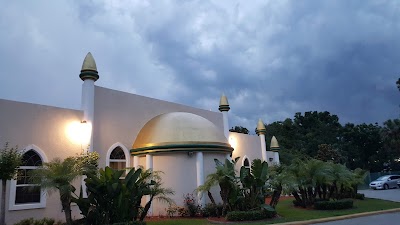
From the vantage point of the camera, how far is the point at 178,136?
52.1 feet

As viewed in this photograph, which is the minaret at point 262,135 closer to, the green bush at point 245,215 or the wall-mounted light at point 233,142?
the wall-mounted light at point 233,142

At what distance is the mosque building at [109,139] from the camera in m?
12.8

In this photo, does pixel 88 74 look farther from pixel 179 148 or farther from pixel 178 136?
pixel 179 148

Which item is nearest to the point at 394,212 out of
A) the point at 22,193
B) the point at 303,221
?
the point at 303,221

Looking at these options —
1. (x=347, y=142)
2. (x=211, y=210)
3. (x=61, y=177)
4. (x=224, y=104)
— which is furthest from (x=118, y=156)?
(x=347, y=142)

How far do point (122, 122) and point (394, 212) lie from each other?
43.9 ft

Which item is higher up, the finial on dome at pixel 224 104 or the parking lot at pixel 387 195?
the finial on dome at pixel 224 104

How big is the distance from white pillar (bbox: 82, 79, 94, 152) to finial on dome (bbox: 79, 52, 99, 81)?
0.64 feet

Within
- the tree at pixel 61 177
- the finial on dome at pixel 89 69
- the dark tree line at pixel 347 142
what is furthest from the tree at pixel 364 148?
the tree at pixel 61 177

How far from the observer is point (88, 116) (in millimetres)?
14797

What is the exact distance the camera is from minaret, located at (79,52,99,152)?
48.6 ft

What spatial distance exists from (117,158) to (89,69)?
14.4ft

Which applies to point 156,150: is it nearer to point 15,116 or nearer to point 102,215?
point 102,215

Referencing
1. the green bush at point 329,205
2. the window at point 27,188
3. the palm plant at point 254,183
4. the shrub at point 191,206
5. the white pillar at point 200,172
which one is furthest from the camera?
the green bush at point 329,205
